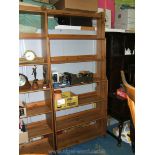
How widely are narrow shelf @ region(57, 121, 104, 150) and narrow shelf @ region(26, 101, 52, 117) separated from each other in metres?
0.54

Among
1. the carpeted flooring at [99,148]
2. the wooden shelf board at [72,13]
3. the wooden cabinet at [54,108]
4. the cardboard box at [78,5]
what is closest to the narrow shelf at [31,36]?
the wooden cabinet at [54,108]

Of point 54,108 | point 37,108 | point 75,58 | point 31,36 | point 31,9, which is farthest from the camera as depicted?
point 75,58

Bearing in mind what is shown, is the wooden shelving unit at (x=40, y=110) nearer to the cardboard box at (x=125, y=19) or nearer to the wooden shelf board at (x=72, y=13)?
the wooden shelf board at (x=72, y=13)

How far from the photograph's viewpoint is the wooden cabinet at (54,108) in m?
2.20

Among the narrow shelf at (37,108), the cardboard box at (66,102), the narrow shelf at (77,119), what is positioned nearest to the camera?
the narrow shelf at (37,108)

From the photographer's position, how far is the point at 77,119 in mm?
2660

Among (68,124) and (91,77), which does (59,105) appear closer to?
(68,124)

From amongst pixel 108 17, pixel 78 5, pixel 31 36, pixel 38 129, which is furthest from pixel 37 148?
pixel 108 17

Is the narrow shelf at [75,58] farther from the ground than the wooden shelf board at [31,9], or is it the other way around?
the wooden shelf board at [31,9]

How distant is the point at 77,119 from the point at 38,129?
59 centimetres

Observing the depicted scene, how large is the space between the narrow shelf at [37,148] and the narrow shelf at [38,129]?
231 millimetres

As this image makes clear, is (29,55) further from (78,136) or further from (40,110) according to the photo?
(78,136)

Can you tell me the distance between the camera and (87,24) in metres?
2.59

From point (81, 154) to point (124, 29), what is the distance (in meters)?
2.00
